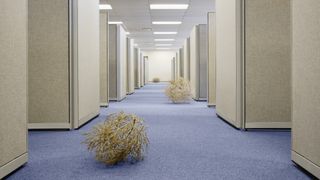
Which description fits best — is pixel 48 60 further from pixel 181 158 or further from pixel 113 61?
pixel 113 61

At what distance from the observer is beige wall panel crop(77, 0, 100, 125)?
13.1ft

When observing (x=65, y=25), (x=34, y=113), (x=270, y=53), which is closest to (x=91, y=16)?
(x=65, y=25)

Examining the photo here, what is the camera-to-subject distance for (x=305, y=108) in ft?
6.84

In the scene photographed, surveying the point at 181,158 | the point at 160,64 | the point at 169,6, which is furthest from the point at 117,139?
the point at 160,64

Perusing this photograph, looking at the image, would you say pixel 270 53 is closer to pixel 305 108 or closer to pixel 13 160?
pixel 305 108

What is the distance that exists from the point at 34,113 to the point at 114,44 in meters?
4.45

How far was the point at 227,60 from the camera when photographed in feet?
13.9

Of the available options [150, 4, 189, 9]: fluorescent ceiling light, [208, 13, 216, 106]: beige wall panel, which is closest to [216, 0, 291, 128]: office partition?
[208, 13, 216, 106]: beige wall panel

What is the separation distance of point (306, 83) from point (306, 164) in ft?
1.46

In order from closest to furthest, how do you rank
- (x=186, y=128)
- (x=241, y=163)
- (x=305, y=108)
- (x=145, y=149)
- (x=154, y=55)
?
(x=305, y=108), (x=241, y=163), (x=145, y=149), (x=186, y=128), (x=154, y=55)

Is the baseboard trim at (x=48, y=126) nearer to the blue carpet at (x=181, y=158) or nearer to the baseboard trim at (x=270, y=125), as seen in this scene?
the blue carpet at (x=181, y=158)

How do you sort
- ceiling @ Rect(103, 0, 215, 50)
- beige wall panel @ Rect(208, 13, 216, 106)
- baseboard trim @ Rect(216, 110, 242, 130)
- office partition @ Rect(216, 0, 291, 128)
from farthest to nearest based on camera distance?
ceiling @ Rect(103, 0, 215, 50) < beige wall panel @ Rect(208, 13, 216, 106) < baseboard trim @ Rect(216, 110, 242, 130) < office partition @ Rect(216, 0, 291, 128)

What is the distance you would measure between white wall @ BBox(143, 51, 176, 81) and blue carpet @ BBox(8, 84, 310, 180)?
890 inches

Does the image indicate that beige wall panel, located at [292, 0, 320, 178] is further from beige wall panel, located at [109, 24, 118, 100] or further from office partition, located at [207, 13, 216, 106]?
beige wall panel, located at [109, 24, 118, 100]
